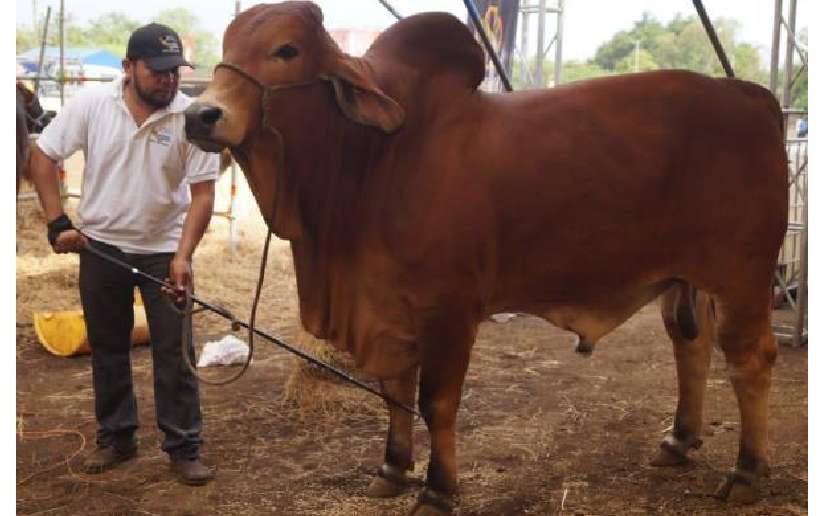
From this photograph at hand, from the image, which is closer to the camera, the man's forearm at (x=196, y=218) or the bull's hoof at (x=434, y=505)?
the bull's hoof at (x=434, y=505)

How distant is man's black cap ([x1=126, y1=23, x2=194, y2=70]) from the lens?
377cm

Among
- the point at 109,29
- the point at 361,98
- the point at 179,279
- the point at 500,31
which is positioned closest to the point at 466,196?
the point at 361,98

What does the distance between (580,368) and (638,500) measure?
227 cm

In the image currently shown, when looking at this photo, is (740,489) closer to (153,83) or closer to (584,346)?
(584,346)

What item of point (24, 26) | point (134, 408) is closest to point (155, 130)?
point (134, 408)

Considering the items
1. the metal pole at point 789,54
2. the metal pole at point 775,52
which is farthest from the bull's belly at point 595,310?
the metal pole at point 789,54

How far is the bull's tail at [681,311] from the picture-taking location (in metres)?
4.11

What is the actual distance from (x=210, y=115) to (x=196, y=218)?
1053 millimetres

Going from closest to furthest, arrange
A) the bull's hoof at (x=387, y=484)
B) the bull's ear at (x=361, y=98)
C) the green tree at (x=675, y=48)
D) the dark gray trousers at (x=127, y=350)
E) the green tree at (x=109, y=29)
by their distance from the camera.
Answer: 1. the bull's ear at (x=361, y=98)
2. the bull's hoof at (x=387, y=484)
3. the dark gray trousers at (x=127, y=350)
4. the green tree at (x=675, y=48)
5. the green tree at (x=109, y=29)

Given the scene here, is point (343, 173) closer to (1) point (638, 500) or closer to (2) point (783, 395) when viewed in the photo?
(1) point (638, 500)

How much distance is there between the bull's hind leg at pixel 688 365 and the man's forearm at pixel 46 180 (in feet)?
9.11

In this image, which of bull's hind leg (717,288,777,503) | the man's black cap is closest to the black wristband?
the man's black cap

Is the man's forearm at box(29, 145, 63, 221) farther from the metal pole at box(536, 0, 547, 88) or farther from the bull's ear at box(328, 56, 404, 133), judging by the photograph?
the metal pole at box(536, 0, 547, 88)

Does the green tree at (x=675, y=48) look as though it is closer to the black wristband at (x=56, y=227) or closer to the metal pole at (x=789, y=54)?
the metal pole at (x=789, y=54)
